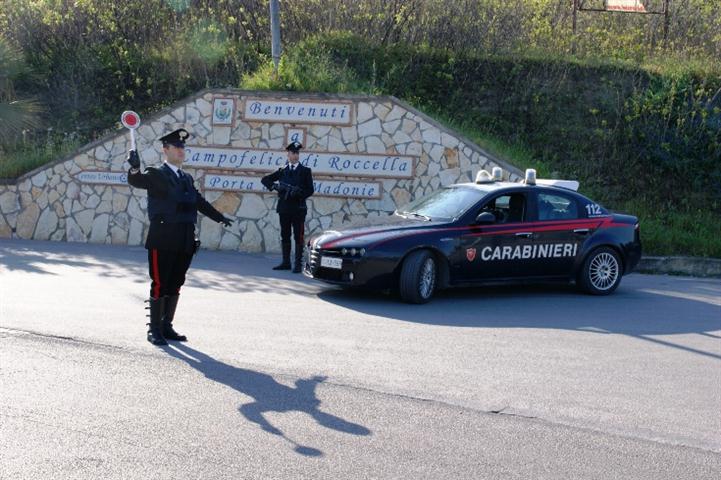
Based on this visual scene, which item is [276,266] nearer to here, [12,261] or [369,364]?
[12,261]

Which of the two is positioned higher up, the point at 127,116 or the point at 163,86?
the point at 163,86

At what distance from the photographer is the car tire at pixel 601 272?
12.2 meters

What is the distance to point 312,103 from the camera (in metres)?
17.0

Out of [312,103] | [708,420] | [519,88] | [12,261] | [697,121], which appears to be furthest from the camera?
[519,88]

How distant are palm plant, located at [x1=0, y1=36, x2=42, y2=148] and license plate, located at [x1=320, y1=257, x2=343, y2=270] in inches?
403

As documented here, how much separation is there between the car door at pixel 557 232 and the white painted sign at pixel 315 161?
4659mm

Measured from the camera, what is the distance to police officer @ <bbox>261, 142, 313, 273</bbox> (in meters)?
13.7

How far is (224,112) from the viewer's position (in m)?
17.3

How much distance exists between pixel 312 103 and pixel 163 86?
5.65 m

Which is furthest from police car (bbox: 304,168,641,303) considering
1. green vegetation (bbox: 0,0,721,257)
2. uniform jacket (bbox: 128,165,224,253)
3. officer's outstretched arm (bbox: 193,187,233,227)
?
green vegetation (bbox: 0,0,721,257)

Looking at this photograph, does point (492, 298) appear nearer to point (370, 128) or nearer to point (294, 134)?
point (370, 128)

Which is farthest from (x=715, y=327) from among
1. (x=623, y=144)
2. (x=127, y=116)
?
(x=623, y=144)

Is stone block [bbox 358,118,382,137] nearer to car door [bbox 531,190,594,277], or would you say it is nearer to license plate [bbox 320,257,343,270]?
car door [bbox 531,190,594,277]

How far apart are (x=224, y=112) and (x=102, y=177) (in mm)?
2513
